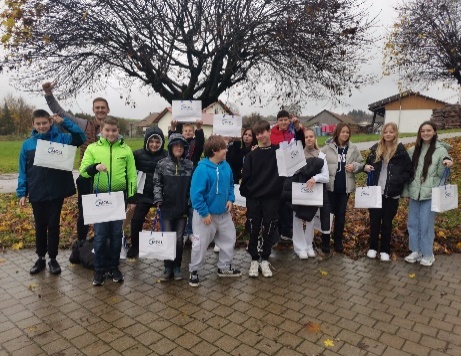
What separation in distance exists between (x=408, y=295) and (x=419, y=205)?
1.47 meters

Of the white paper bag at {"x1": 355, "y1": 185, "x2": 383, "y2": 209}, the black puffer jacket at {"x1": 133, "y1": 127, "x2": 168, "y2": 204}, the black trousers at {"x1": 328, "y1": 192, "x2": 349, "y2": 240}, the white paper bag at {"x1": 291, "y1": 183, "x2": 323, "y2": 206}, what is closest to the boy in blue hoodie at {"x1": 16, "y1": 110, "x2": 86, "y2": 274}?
the black puffer jacket at {"x1": 133, "y1": 127, "x2": 168, "y2": 204}

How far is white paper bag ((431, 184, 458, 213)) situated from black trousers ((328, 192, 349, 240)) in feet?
3.86

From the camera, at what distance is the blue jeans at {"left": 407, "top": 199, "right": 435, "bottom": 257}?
16.7ft

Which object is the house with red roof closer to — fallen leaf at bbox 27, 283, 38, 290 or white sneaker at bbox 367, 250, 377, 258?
white sneaker at bbox 367, 250, 377, 258

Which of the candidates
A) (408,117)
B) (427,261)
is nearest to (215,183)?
(427,261)

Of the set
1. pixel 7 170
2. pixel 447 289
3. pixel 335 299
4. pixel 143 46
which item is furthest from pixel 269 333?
pixel 7 170

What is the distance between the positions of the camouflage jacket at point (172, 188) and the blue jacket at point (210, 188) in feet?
0.82

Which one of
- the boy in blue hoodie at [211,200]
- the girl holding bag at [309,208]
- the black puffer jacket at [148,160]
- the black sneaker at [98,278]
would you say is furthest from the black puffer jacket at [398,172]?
the black sneaker at [98,278]

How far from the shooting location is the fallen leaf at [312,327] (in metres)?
3.47

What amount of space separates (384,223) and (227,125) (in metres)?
2.77

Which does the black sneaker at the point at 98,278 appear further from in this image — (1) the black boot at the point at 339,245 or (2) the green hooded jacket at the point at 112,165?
(1) the black boot at the point at 339,245

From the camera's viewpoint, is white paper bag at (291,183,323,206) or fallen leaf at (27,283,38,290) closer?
fallen leaf at (27,283,38,290)

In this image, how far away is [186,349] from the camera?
3152 millimetres

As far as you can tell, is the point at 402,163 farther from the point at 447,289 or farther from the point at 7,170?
the point at 7,170
